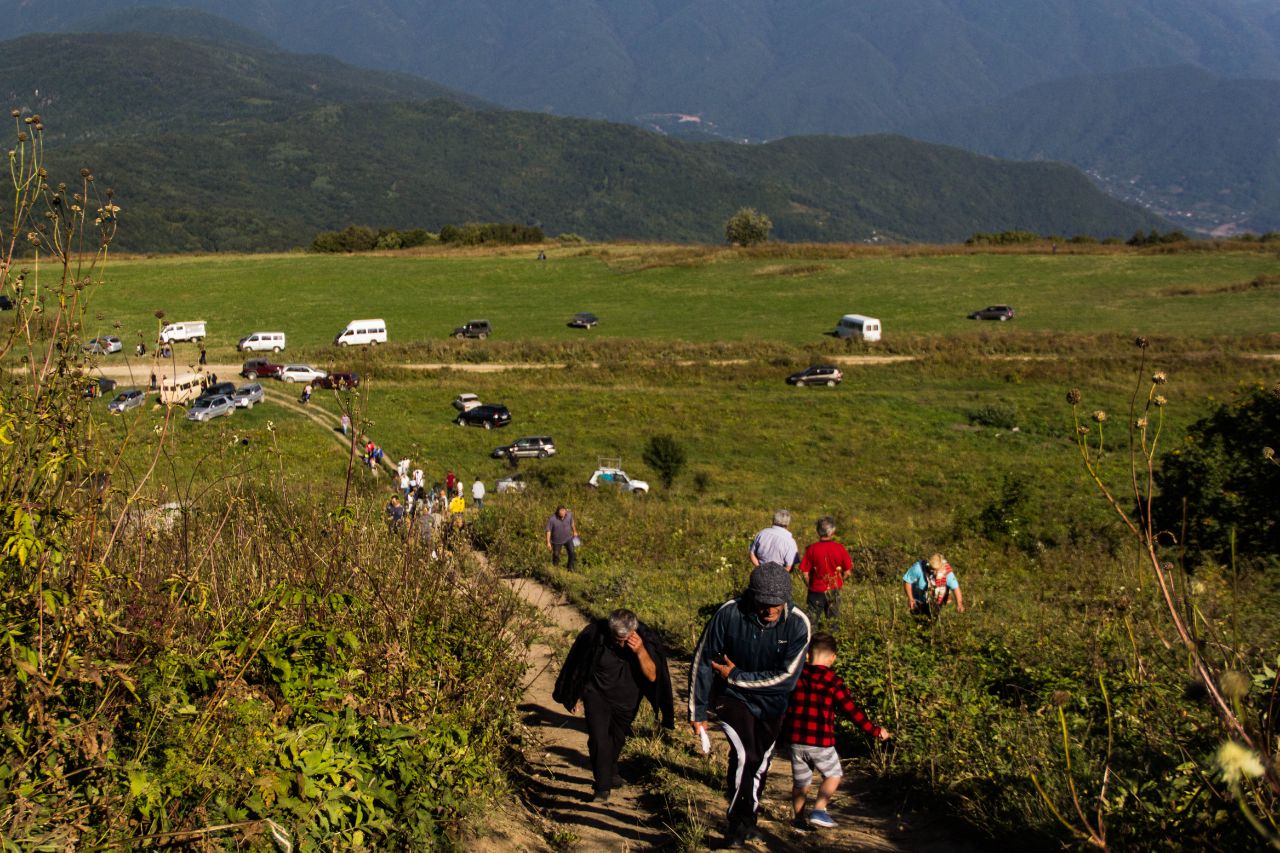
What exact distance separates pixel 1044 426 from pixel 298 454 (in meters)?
26.1

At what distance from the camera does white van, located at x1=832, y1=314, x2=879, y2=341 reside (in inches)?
2132

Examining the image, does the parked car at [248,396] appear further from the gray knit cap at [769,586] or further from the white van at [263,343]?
the gray knit cap at [769,586]

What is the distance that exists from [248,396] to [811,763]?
120 feet

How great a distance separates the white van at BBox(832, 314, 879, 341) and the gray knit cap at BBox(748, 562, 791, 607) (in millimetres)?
50100

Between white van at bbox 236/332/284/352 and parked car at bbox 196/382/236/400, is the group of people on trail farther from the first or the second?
white van at bbox 236/332/284/352

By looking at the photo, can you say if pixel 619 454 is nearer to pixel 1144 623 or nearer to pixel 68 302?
pixel 1144 623

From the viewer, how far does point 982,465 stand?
1237 inches

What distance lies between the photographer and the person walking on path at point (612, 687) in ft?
19.4

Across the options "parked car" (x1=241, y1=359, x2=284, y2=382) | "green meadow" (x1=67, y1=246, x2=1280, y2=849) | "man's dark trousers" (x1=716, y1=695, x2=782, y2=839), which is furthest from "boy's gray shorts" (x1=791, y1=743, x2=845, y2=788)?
"parked car" (x1=241, y1=359, x2=284, y2=382)

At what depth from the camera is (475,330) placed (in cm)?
5603

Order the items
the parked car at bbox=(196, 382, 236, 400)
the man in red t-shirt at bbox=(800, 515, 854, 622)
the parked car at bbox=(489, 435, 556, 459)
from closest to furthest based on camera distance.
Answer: the man in red t-shirt at bbox=(800, 515, 854, 622) → the parked car at bbox=(489, 435, 556, 459) → the parked car at bbox=(196, 382, 236, 400)

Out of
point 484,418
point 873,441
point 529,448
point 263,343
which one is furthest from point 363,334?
point 873,441

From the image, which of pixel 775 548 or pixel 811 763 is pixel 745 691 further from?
pixel 775 548

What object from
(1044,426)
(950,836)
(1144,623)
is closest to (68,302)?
(950,836)
